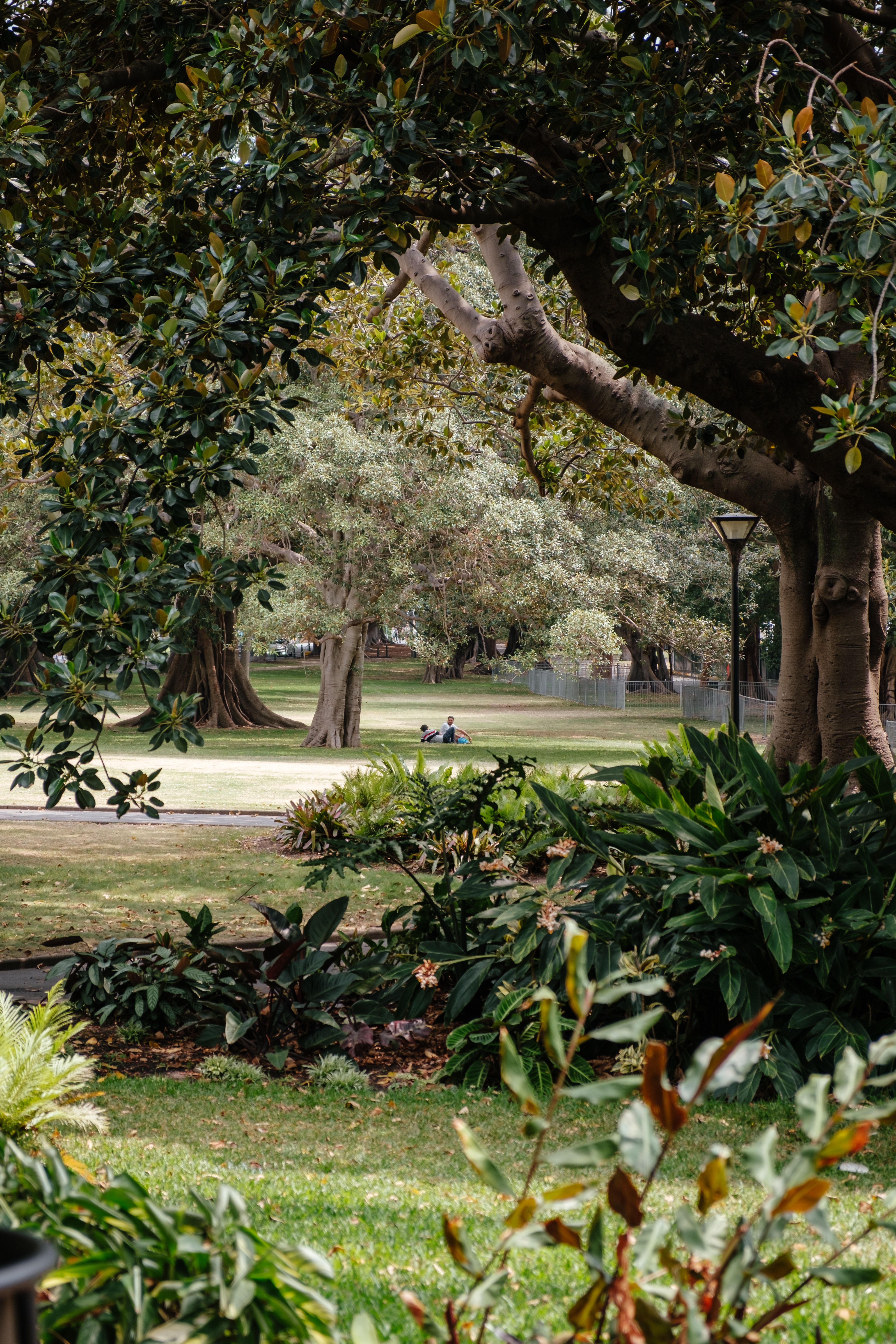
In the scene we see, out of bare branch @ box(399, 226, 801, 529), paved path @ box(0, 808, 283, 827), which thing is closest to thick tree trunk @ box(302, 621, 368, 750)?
paved path @ box(0, 808, 283, 827)

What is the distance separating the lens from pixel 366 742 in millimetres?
32281

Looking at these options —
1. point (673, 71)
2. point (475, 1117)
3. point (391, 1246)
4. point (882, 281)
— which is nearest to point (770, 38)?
point (673, 71)

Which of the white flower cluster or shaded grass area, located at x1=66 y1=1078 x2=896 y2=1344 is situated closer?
shaded grass area, located at x1=66 y1=1078 x2=896 y2=1344

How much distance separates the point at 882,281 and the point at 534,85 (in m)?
2.43

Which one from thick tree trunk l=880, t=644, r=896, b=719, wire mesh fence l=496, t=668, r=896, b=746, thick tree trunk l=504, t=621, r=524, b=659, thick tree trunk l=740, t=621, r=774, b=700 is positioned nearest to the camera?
thick tree trunk l=504, t=621, r=524, b=659

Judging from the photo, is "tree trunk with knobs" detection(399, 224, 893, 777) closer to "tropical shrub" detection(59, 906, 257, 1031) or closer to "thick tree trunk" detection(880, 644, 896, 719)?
"tropical shrub" detection(59, 906, 257, 1031)

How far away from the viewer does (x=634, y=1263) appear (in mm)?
1574

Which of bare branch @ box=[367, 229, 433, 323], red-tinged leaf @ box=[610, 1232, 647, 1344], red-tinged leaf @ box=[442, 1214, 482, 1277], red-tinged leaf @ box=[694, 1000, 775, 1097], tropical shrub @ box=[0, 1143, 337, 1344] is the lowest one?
tropical shrub @ box=[0, 1143, 337, 1344]

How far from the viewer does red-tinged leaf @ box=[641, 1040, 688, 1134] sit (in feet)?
5.12

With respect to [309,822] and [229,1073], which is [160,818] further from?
[229,1073]

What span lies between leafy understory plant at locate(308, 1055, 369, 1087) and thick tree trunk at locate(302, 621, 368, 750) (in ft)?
72.2

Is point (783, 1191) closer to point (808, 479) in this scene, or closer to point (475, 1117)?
point (475, 1117)

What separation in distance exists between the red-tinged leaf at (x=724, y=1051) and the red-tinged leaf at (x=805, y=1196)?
0.54 ft

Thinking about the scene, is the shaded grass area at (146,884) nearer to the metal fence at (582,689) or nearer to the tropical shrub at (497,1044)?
the tropical shrub at (497,1044)
